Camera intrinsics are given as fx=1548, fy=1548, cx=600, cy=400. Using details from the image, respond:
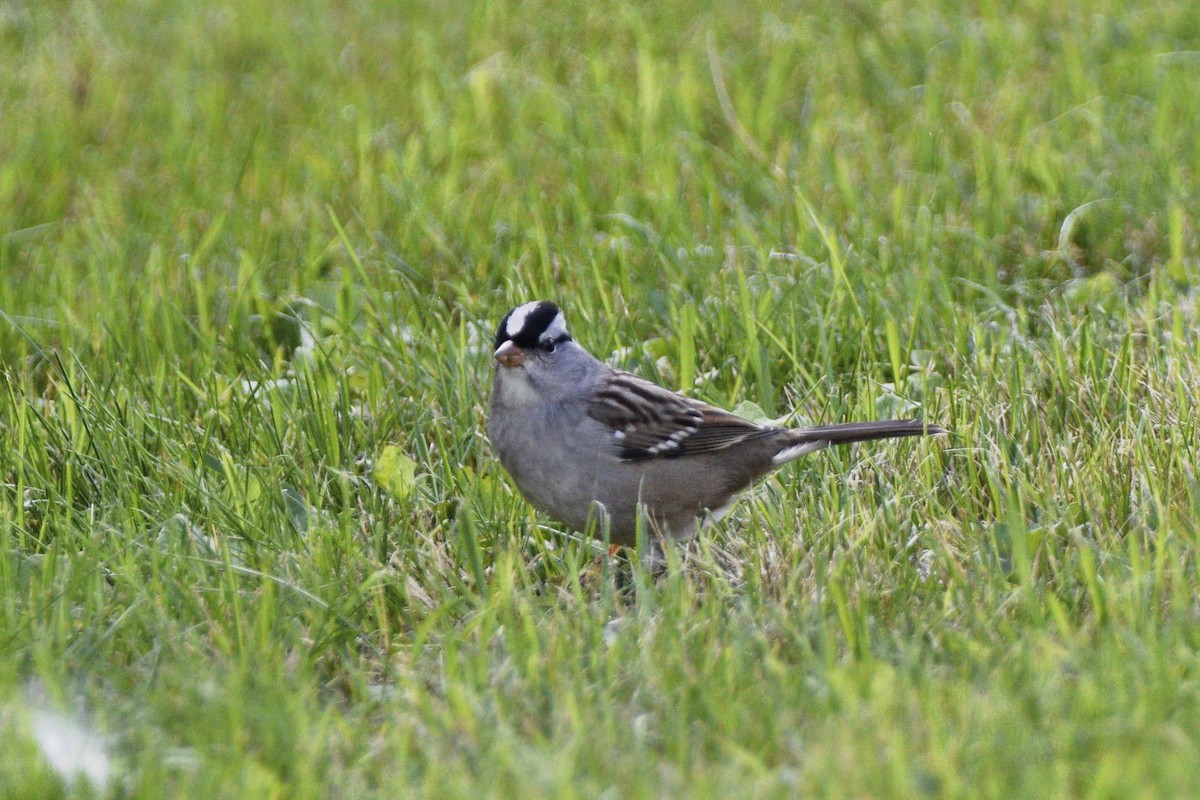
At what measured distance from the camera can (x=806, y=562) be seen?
3.67m

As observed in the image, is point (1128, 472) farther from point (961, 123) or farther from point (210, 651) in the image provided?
point (961, 123)

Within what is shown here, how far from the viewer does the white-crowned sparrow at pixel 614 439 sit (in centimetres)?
410

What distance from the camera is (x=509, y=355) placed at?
13.8 ft

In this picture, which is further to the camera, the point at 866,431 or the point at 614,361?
the point at 614,361

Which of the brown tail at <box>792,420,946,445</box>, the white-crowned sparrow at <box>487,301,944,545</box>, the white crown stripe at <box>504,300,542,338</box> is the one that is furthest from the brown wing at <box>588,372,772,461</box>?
the white crown stripe at <box>504,300,542,338</box>

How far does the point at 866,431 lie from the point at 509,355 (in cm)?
98

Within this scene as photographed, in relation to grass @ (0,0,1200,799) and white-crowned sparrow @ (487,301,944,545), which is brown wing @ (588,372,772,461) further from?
grass @ (0,0,1200,799)

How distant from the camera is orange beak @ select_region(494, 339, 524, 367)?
4203 mm

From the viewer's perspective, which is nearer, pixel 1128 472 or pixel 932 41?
pixel 1128 472

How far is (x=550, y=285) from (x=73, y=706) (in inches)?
107

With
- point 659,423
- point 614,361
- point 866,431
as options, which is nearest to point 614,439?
point 659,423

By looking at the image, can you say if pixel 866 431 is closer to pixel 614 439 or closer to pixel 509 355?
pixel 614 439

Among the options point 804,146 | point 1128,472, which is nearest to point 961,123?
point 804,146

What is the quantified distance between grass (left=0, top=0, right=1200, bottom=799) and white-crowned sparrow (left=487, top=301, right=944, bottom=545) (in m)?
0.14
